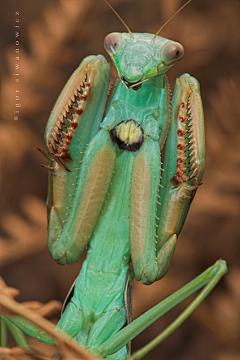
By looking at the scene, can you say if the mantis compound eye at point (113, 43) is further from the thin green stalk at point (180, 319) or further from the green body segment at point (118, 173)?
the thin green stalk at point (180, 319)

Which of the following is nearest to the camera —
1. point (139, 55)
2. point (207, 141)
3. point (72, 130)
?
point (139, 55)

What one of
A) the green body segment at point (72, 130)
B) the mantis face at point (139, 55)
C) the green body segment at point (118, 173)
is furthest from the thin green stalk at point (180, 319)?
the mantis face at point (139, 55)

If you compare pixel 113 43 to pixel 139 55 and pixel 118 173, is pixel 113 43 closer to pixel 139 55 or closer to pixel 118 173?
pixel 139 55

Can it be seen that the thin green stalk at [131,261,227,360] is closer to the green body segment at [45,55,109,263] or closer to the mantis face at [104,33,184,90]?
the green body segment at [45,55,109,263]

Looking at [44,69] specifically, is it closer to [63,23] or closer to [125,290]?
[63,23]

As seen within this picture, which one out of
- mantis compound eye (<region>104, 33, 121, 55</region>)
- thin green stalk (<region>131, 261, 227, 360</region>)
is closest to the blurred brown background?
thin green stalk (<region>131, 261, 227, 360</region>)

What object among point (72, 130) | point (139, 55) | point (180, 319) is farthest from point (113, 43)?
point (180, 319)

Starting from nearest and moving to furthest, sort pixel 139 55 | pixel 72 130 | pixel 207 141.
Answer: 1. pixel 139 55
2. pixel 72 130
3. pixel 207 141
